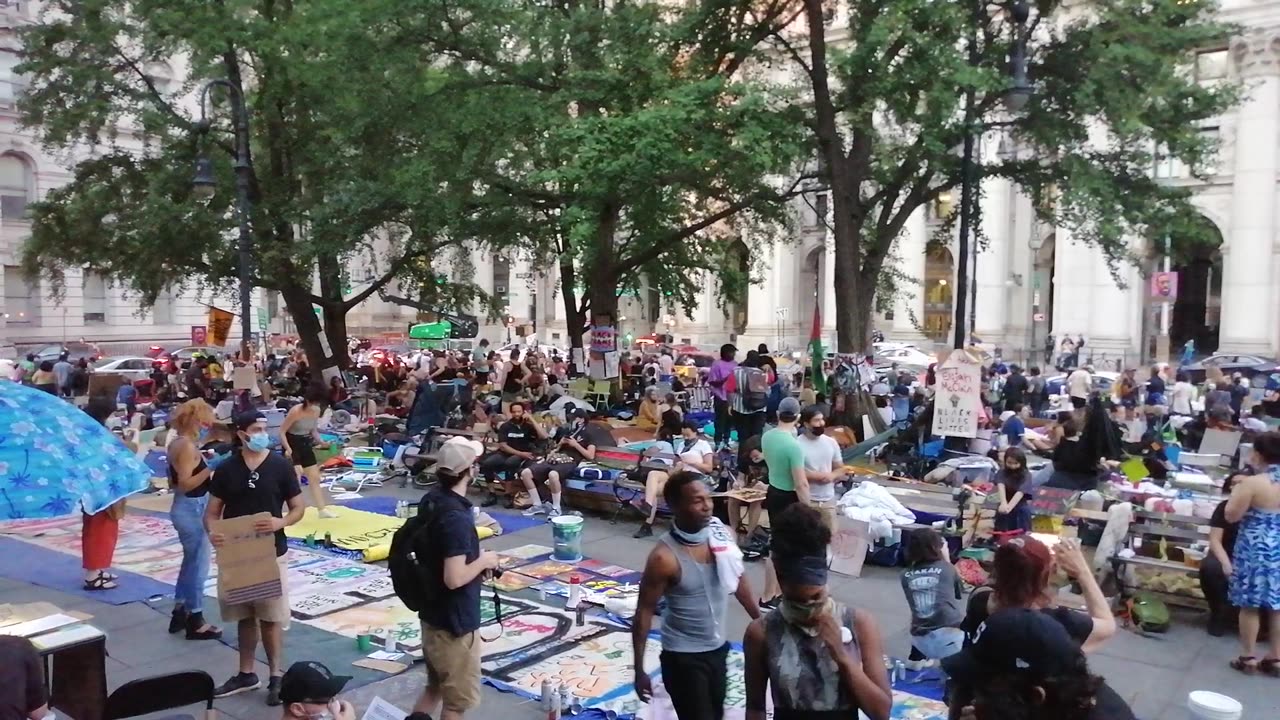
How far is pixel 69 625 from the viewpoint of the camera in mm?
5398

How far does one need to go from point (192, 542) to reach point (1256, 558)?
7.84m

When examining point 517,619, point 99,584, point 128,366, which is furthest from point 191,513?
point 128,366

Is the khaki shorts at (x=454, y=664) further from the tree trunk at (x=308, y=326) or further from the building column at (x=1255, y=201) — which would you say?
the building column at (x=1255, y=201)

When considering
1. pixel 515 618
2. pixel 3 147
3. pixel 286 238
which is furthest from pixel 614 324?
pixel 3 147

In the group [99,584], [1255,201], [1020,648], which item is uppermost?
[1255,201]

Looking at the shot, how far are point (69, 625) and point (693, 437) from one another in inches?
259

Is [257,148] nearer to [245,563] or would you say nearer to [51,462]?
[245,563]

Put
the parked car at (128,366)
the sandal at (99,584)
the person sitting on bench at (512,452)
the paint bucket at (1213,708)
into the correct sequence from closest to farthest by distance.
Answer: the paint bucket at (1213,708), the sandal at (99,584), the person sitting on bench at (512,452), the parked car at (128,366)

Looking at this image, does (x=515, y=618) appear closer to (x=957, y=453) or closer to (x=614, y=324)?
(x=957, y=453)

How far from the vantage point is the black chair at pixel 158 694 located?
4516 millimetres

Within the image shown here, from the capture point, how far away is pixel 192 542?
724 cm

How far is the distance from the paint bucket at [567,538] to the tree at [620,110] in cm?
640

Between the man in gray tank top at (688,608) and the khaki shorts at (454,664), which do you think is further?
the khaki shorts at (454,664)

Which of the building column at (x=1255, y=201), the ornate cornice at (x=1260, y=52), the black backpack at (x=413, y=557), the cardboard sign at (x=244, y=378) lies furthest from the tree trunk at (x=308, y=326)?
the ornate cornice at (x=1260, y=52)
